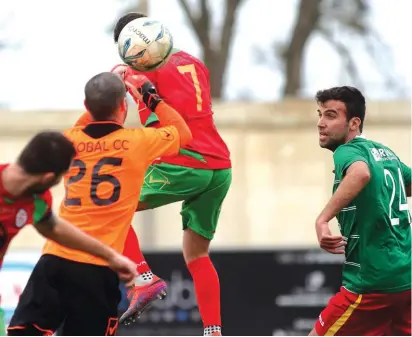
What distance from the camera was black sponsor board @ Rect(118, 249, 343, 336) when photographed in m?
12.8

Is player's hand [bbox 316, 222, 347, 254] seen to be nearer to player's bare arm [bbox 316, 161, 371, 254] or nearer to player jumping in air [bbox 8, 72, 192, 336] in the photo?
player's bare arm [bbox 316, 161, 371, 254]

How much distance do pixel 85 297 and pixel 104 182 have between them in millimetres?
646

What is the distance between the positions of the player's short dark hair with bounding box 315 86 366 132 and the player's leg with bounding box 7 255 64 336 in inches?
78.0

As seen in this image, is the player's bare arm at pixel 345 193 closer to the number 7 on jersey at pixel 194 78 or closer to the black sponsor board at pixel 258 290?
the number 7 on jersey at pixel 194 78

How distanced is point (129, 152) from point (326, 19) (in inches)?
613

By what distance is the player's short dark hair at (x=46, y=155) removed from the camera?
530 cm

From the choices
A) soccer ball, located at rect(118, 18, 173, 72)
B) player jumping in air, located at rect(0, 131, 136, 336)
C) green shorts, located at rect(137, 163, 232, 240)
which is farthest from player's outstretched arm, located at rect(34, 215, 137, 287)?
green shorts, located at rect(137, 163, 232, 240)

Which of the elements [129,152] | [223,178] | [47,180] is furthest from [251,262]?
[47,180]

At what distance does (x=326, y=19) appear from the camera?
2120cm

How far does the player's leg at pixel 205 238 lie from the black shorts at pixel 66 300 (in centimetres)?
138

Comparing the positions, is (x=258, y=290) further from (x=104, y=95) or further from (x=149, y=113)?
(x=104, y=95)

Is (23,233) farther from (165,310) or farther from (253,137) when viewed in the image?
(253,137)

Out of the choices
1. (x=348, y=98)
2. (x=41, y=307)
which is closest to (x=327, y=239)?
(x=348, y=98)

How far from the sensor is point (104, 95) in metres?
6.10
